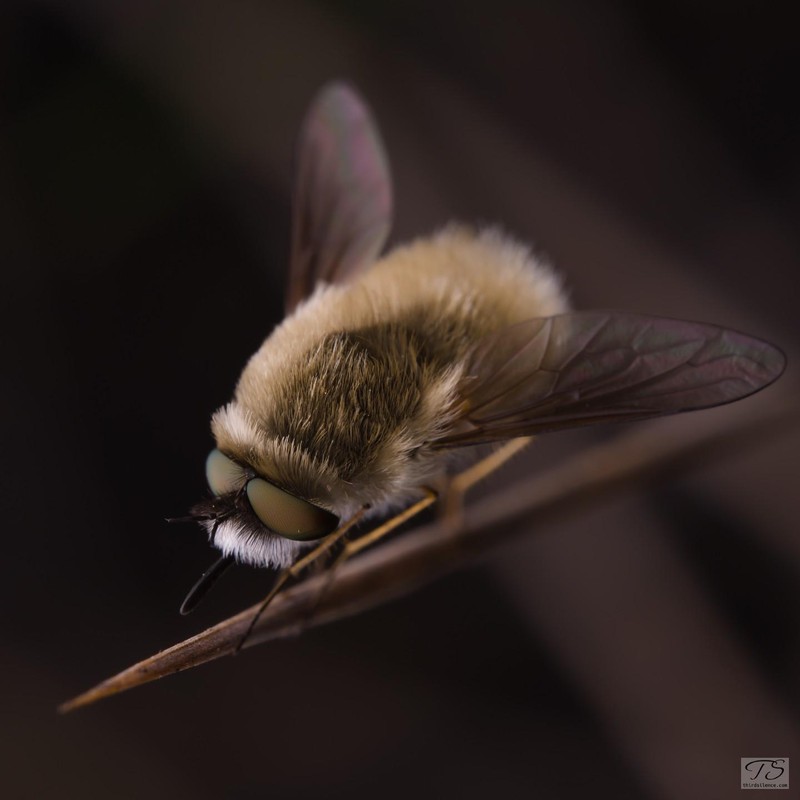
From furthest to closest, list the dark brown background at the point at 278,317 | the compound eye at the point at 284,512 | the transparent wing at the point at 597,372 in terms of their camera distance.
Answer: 1. the dark brown background at the point at 278,317
2. the transparent wing at the point at 597,372
3. the compound eye at the point at 284,512

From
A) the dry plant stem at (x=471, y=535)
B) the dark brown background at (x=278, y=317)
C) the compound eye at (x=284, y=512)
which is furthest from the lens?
the dark brown background at (x=278, y=317)

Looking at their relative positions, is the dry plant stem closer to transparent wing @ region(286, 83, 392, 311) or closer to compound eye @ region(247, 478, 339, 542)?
compound eye @ region(247, 478, 339, 542)

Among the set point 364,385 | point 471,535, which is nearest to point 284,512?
point 364,385

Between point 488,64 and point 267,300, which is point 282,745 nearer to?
point 267,300

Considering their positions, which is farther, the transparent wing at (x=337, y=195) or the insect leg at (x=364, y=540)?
the transparent wing at (x=337, y=195)

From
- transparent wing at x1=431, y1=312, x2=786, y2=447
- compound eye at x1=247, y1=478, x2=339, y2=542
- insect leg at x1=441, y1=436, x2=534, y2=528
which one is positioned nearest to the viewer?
compound eye at x1=247, y1=478, x2=339, y2=542

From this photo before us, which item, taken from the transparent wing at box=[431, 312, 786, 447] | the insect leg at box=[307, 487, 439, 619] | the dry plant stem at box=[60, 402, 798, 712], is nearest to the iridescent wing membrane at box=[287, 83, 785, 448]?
the transparent wing at box=[431, 312, 786, 447]

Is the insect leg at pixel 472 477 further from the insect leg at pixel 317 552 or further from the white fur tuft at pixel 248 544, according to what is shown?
the white fur tuft at pixel 248 544

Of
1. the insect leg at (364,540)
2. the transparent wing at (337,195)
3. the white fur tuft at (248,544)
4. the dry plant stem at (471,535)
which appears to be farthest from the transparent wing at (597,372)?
the transparent wing at (337,195)
